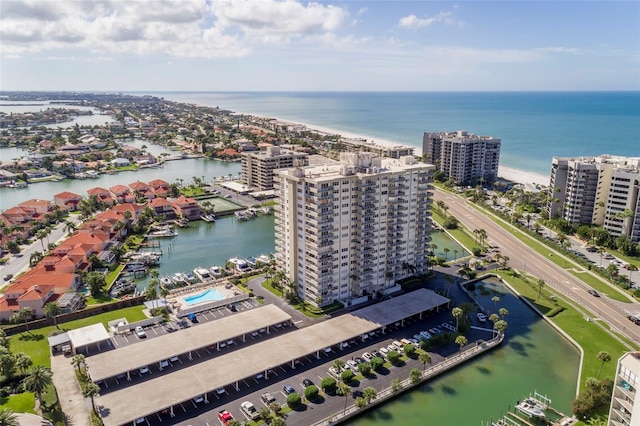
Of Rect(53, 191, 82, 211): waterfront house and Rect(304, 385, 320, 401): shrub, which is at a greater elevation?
Rect(53, 191, 82, 211): waterfront house

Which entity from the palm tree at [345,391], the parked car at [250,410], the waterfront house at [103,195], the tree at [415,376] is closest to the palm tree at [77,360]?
the parked car at [250,410]

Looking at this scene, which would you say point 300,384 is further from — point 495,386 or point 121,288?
point 121,288

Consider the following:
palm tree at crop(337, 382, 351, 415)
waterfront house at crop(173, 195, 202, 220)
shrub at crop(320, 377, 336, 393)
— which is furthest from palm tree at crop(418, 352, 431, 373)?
waterfront house at crop(173, 195, 202, 220)

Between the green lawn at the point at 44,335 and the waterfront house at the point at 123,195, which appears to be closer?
the green lawn at the point at 44,335

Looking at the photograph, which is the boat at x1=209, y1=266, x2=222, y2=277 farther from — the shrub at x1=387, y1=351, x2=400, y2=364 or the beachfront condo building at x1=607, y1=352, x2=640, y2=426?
the beachfront condo building at x1=607, y1=352, x2=640, y2=426

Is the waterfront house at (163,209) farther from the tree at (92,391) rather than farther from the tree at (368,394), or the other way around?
the tree at (368,394)

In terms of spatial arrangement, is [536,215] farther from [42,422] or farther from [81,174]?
[81,174]

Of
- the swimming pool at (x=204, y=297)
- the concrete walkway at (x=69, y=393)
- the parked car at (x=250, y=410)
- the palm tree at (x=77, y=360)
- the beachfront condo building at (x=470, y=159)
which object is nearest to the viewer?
the concrete walkway at (x=69, y=393)
